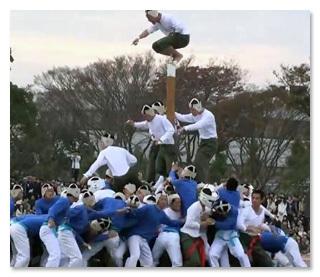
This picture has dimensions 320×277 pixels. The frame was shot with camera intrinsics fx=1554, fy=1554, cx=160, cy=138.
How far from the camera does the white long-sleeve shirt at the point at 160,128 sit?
13.4 m

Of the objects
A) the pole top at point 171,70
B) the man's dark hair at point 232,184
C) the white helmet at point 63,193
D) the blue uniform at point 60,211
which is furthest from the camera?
A: the pole top at point 171,70

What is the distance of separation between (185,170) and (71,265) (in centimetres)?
127

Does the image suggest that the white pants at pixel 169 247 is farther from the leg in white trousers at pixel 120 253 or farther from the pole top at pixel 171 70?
the pole top at pixel 171 70

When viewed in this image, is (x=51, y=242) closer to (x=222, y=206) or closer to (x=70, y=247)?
(x=70, y=247)

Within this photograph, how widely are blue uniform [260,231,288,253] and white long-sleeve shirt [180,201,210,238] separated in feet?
1.84

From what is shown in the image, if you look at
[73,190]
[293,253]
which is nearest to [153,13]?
[73,190]

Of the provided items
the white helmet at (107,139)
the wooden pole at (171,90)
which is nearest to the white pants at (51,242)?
the white helmet at (107,139)

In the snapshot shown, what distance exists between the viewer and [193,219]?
512 inches

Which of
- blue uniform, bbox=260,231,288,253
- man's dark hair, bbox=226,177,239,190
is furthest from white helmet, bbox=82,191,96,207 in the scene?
blue uniform, bbox=260,231,288,253

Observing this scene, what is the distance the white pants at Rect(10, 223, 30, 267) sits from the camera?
12992 mm

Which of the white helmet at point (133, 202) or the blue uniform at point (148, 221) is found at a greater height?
the white helmet at point (133, 202)

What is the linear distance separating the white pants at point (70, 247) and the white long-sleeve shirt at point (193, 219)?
3.04ft

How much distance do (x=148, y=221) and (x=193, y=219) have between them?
38 cm
